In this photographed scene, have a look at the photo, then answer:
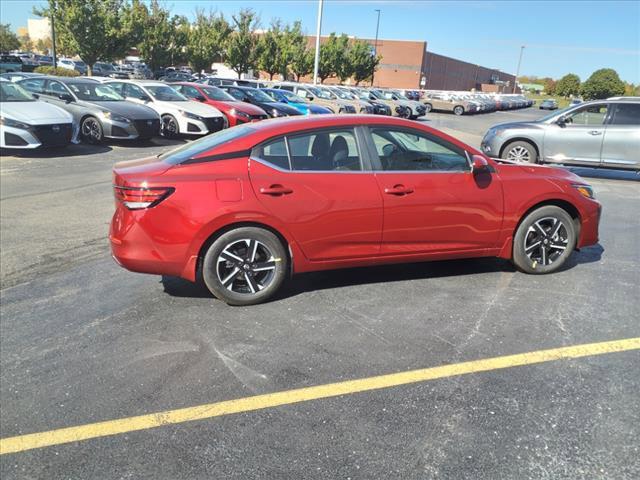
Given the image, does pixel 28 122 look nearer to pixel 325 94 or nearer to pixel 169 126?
pixel 169 126

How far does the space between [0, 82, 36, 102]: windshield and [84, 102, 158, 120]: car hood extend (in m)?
1.62

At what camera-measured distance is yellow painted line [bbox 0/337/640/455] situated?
289 centimetres

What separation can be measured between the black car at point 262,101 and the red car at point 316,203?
14516 mm

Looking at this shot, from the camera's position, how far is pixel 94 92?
48.1 ft

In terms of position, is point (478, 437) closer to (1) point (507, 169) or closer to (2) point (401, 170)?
(2) point (401, 170)

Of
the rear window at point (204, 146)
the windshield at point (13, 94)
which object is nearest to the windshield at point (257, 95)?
the windshield at point (13, 94)

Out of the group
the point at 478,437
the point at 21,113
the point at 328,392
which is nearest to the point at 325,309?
the point at 328,392

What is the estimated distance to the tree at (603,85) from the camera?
6750 cm

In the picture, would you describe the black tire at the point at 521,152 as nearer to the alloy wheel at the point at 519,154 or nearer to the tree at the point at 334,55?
the alloy wheel at the point at 519,154

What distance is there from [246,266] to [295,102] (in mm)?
18355

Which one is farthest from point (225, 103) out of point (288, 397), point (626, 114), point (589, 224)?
point (288, 397)

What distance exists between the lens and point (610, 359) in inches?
141

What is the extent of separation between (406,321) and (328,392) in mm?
1165

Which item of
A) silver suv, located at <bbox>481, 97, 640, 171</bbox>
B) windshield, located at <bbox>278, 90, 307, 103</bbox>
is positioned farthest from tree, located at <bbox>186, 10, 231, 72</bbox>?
silver suv, located at <bbox>481, 97, 640, 171</bbox>
